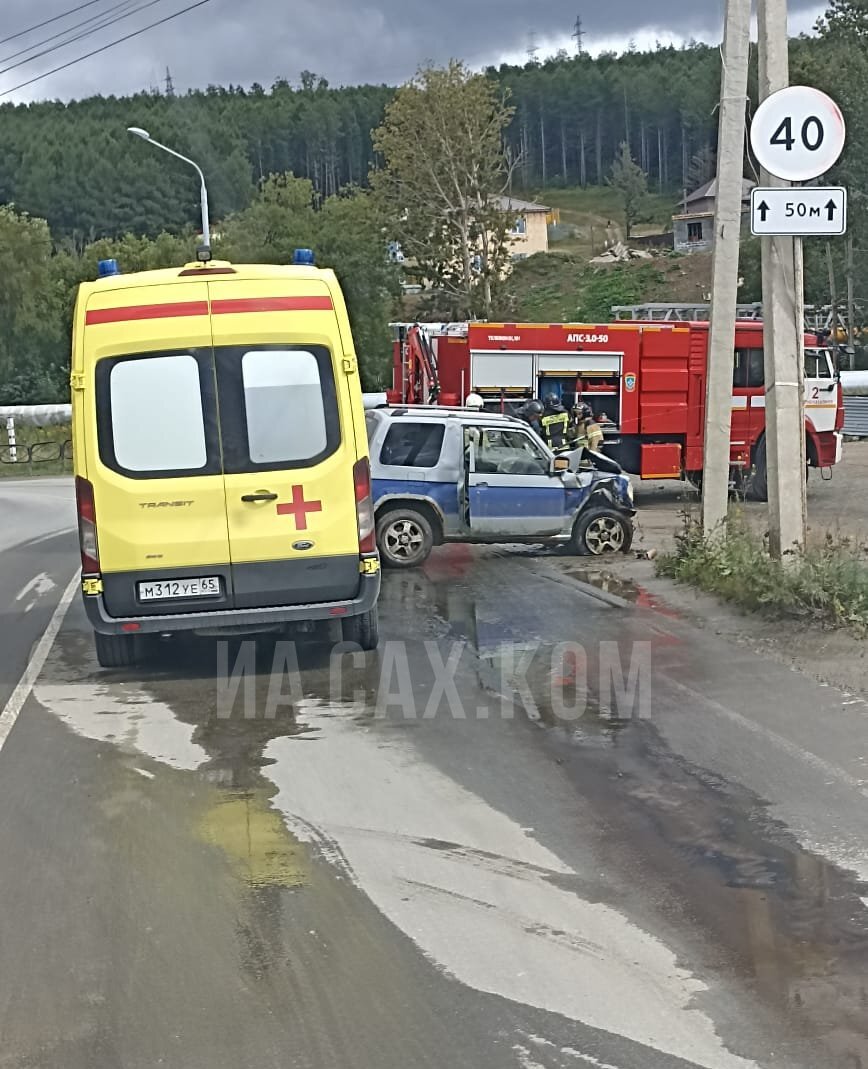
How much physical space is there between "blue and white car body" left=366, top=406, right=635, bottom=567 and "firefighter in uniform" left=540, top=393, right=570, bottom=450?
552cm

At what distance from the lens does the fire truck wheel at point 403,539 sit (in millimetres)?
15703

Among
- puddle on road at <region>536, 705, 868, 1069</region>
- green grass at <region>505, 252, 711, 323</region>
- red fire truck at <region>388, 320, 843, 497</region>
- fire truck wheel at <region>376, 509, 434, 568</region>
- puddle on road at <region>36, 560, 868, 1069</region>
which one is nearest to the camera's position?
puddle on road at <region>536, 705, 868, 1069</region>

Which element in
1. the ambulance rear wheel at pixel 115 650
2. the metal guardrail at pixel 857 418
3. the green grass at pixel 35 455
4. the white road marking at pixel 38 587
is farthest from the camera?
the green grass at pixel 35 455

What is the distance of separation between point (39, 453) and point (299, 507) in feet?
117

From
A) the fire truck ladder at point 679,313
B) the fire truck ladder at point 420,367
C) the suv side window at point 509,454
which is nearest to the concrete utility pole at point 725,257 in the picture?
the suv side window at point 509,454

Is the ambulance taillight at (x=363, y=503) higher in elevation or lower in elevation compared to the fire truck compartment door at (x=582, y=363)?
lower

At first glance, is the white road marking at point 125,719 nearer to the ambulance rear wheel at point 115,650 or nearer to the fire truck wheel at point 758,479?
the ambulance rear wheel at point 115,650

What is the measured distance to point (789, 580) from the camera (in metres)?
10.7

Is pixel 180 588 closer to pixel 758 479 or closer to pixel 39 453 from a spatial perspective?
pixel 758 479

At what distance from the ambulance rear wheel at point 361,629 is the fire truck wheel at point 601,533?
6.43m

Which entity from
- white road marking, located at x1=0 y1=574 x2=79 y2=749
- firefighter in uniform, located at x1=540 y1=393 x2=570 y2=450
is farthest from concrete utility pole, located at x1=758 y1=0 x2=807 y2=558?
firefighter in uniform, located at x1=540 y1=393 x2=570 y2=450

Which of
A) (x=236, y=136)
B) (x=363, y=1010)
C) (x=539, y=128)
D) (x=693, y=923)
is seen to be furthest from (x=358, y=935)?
(x=539, y=128)

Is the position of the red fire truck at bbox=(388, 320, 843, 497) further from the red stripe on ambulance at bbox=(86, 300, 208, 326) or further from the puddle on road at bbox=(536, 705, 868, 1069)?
the puddle on road at bbox=(536, 705, 868, 1069)

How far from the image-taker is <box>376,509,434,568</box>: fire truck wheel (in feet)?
51.5
